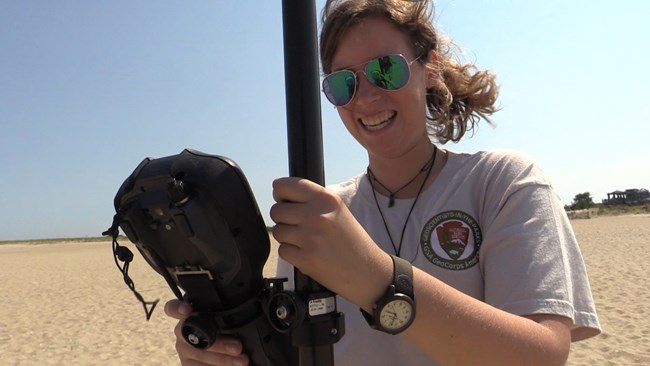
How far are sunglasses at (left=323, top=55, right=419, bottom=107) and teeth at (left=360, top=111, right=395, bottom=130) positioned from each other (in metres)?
0.08

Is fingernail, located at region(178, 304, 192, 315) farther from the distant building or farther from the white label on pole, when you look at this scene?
the distant building

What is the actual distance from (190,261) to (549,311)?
0.80 meters

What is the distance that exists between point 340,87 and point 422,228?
1.54ft

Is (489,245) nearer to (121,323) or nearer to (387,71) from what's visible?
(387,71)

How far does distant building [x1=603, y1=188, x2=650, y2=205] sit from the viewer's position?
67938mm

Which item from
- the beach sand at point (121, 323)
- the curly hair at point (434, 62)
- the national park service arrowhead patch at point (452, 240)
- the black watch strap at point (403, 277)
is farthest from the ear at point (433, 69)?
the beach sand at point (121, 323)

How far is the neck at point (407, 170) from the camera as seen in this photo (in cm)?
170

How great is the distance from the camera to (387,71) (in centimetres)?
147

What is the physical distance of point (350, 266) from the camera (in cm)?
94

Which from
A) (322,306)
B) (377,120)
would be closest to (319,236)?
(322,306)

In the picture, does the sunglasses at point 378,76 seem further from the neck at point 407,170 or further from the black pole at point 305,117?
the black pole at point 305,117

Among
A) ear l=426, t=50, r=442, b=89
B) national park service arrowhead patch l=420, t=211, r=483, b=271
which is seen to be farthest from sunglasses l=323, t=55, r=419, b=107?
national park service arrowhead patch l=420, t=211, r=483, b=271

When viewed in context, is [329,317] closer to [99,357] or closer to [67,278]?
[99,357]

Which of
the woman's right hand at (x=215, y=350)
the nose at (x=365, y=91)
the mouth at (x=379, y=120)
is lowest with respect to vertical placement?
the woman's right hand at (x=215, y=350)
